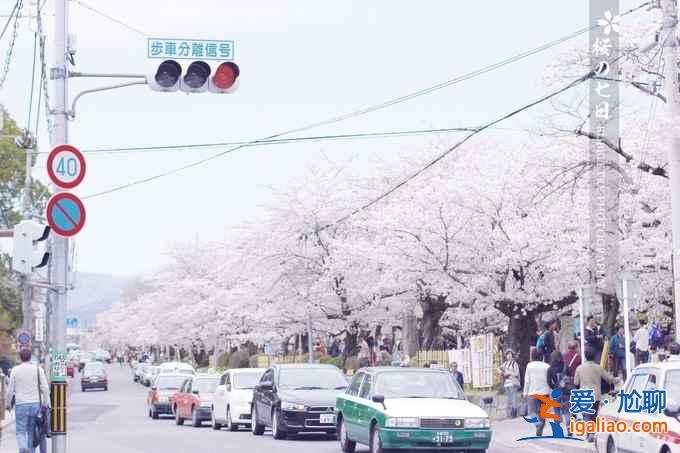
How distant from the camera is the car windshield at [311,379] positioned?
25.5 metres

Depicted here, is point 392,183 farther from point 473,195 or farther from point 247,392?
point 247,392

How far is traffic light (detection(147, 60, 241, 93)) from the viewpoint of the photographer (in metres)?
14.9

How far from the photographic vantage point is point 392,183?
48.0 meters

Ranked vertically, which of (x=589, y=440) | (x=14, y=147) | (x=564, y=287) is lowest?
(x=589, y=440)

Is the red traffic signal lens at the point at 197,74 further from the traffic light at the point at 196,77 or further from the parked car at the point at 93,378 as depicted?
the parked car at the point at 93,378

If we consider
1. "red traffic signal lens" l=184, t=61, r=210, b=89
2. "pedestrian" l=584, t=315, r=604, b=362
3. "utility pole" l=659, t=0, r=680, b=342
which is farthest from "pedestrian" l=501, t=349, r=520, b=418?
"red traffic signal lens" l=184, t=61, r=210, b=89

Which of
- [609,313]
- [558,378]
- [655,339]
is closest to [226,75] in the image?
[558,378]

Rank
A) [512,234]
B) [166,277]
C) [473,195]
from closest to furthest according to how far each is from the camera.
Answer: [512,234] < [473,195] < [166,277]

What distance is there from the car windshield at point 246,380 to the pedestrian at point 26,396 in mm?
12572

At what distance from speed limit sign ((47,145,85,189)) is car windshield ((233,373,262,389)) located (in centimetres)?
1577

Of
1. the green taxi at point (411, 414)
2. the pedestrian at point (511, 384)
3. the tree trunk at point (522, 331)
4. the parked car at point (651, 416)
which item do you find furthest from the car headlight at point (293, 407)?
the tree trunk at point (522, 331)

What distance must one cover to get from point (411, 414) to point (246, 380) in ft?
38.6

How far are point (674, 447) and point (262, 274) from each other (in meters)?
38.8

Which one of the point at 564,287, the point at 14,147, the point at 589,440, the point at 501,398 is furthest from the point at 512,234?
the point at 14,147
